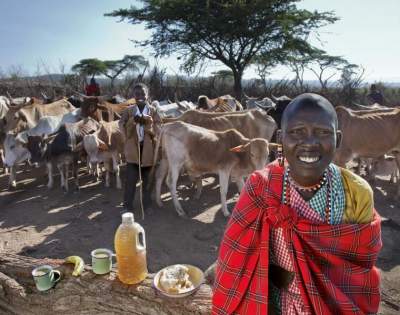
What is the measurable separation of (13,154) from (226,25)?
41.7 ft

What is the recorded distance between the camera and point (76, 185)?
7008mm

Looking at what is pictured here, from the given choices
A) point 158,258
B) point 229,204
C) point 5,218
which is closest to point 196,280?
point 158,258

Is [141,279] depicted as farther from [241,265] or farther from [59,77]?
[59,77]

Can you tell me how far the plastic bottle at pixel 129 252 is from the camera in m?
2.19

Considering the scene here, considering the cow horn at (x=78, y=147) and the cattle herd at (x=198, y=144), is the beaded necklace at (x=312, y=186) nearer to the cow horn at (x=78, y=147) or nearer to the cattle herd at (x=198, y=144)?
the cattle herd at (x=198, y=144)

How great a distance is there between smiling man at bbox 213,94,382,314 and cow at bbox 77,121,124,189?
18.7 feet

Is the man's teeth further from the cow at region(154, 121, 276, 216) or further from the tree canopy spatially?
the tree canopy

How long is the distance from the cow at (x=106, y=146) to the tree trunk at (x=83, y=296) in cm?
441

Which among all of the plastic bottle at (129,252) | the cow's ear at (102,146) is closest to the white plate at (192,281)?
the plastic bottle at (129,252)

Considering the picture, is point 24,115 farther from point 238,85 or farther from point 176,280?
point 238,85

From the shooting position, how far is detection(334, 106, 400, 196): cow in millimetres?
6789

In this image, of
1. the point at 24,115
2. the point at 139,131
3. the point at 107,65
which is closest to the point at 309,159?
the point at 139,131

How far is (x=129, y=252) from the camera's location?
2207 mm

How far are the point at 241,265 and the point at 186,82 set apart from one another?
1864 centimetres
